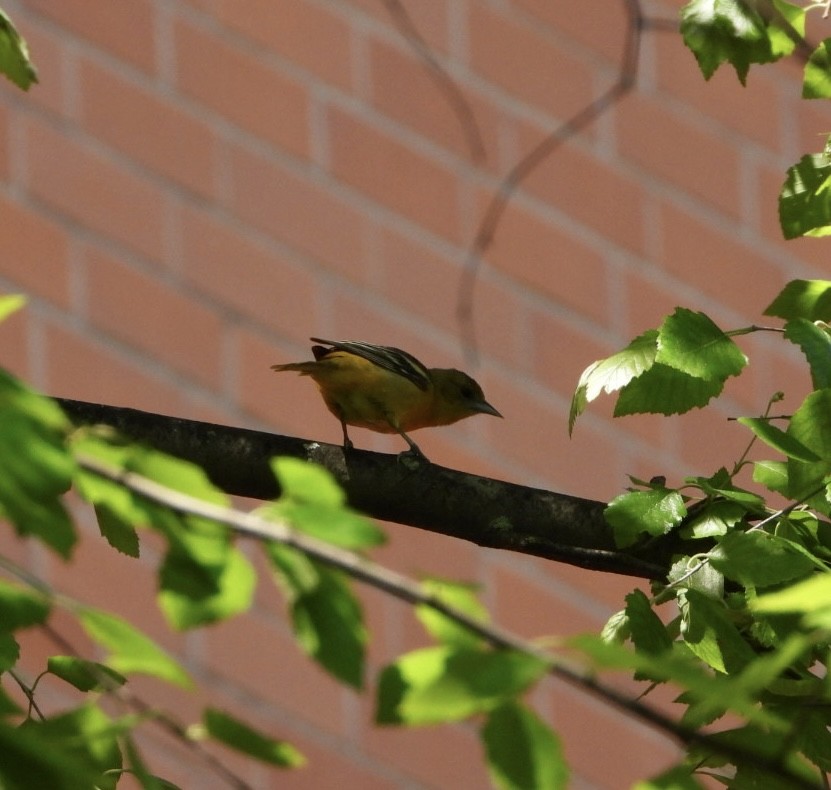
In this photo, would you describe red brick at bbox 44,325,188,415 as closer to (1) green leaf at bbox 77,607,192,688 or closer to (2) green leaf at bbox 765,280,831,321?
(2) green leaf at bbox 765,280,831,321

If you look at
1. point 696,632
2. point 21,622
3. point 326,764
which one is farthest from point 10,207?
point 21,622

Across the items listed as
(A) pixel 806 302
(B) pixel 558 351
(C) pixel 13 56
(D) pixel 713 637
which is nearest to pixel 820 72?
(A) pixel 806 302

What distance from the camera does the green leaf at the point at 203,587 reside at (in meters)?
1.43

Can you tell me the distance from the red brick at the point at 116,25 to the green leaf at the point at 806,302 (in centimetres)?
321

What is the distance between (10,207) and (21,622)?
396 centimetres

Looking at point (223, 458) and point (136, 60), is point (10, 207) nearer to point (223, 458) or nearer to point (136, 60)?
point (136, 60)

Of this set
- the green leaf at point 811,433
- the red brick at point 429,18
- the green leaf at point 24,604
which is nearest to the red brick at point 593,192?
the red brick at point 429,18

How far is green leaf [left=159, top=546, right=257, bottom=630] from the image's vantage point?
1.43m

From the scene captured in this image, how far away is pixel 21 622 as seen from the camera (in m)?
1.49

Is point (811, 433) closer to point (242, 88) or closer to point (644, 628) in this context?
point (644, 628)

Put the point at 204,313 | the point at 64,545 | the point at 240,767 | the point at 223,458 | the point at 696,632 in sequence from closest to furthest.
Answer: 1. the point at 64,545
2. the point at 696,632
3. the point at 223,458
4. the point at 240,767
5. the point at 204,313

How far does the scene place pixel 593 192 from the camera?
649 cm

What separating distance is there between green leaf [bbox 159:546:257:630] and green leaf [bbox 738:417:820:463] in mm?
1125

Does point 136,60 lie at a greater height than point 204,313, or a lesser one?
greater
